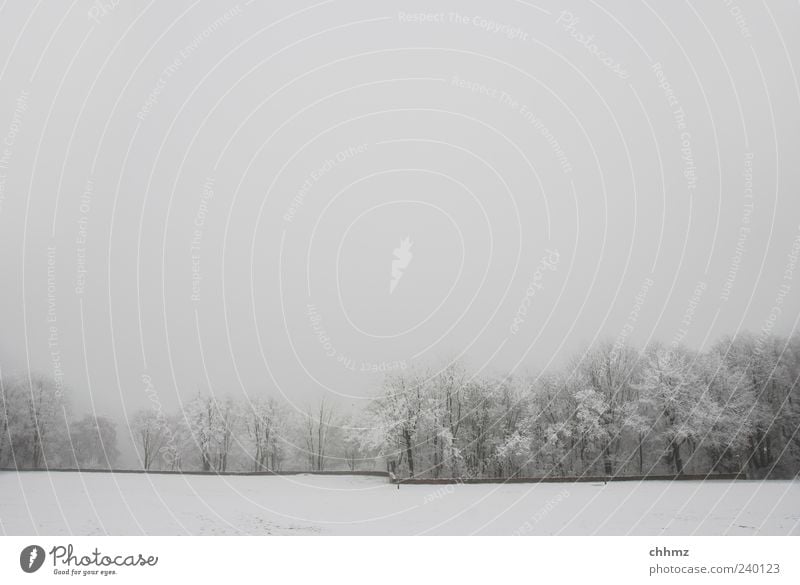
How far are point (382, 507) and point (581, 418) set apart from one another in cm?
1955


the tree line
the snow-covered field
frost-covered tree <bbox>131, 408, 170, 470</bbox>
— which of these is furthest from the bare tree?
the snow-covered field

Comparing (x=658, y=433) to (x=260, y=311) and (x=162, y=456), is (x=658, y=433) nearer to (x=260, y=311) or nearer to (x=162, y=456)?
(x=260, y=311)

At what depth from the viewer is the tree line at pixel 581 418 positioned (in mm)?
34375

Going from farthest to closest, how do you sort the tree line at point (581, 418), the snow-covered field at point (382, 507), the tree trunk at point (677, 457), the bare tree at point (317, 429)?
the bare tree at point (317, 429)
the tree line at point (581, 418)
the tree trunk at point (677, 457)
the snow-covered field at point (382, 507)

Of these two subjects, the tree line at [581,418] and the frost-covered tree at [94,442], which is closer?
the tree line at [581,418]

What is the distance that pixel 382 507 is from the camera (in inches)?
854

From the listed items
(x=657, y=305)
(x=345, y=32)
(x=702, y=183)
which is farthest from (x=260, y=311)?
(x=702, y=183)

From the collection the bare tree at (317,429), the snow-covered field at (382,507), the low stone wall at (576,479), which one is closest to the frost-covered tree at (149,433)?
the bare tree at (317,429)

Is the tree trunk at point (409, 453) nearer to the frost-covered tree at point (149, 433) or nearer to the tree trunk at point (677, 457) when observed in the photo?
the tree trunk at point (677, 457)

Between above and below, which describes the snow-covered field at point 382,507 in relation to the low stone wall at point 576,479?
above

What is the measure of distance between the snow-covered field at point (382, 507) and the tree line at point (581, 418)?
7232 mm

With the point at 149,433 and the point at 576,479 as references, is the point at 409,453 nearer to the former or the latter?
the point at 576,479

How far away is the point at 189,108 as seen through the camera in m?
24.2

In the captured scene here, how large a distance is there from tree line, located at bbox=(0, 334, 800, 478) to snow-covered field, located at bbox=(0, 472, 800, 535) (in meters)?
7.23
